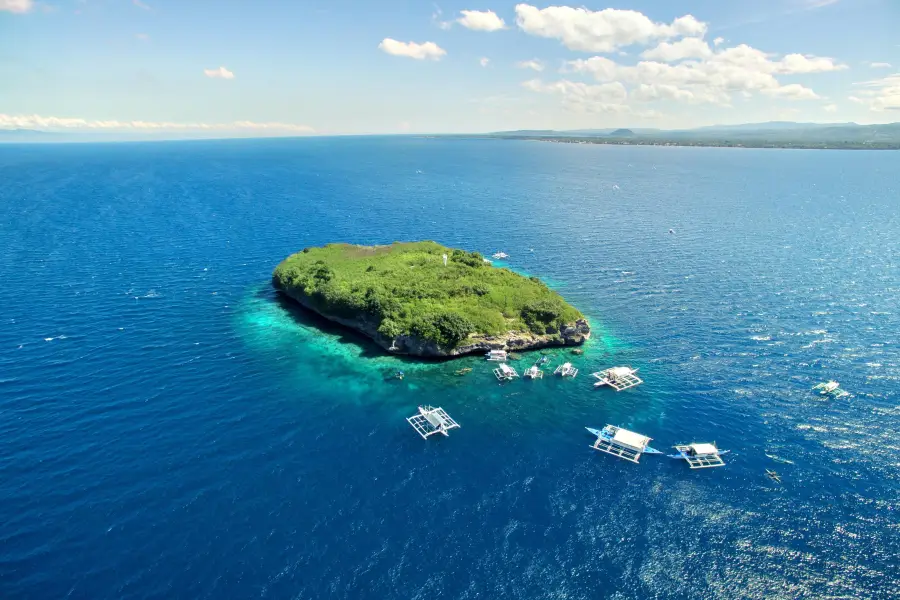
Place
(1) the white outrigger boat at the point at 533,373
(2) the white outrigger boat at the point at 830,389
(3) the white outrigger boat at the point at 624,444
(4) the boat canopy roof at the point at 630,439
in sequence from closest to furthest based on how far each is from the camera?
1. (3) the white outrigger boat at the point at 624,444
2. (4) the boat canopy roof at the point at 630,439
3. (2) the white outrigger boat at the point at 830,389
4. (1) the white outrigger boat at the point at 533,373

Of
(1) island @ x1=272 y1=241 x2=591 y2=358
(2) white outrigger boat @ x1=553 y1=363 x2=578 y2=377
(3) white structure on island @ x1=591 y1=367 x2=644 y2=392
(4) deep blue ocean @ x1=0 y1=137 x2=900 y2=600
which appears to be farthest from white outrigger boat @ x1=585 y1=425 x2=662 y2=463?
(1) island @ x1=272 y1=241 x2=591 y2=358

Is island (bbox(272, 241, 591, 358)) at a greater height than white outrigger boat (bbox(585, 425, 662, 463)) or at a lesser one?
greater

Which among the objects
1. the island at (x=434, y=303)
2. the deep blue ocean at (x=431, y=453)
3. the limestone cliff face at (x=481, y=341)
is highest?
the island at (x=434, y=303)

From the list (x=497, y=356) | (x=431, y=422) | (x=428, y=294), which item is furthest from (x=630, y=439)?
(x=428, y=294)

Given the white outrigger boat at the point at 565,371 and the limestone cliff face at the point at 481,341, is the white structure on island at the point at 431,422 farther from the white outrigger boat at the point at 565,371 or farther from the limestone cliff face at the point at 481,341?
the white outrigger boat at the point at 565,371

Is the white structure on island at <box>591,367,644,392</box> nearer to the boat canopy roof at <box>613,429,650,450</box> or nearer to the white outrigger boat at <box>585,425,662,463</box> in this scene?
the white outrigger boat at <box>585,425,662,463</box>

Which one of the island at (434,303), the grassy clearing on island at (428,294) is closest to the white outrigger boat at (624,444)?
the island at (434,303)
